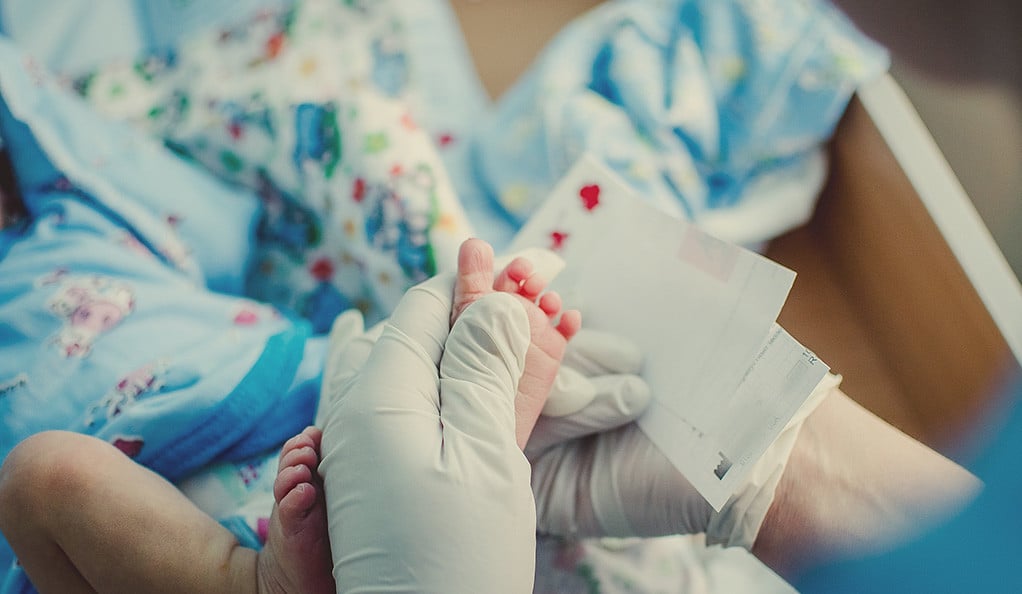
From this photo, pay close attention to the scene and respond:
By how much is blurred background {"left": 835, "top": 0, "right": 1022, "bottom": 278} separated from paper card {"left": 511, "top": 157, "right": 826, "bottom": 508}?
26 cm

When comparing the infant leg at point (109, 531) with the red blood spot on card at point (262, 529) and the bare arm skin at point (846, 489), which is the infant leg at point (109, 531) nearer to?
the red blood spot on card at point (262, 529)

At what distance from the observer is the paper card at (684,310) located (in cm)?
53

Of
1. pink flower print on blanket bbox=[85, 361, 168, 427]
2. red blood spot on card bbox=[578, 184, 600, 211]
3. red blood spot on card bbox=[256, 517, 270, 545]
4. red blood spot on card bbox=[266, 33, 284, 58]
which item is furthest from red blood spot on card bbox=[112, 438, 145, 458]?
red blood spot on card bbox=[266, 33, 284, 58]

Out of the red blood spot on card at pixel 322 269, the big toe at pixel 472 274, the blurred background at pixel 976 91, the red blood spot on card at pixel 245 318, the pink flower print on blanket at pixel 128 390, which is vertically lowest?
the pink flower print on blanket at pixel 128 390

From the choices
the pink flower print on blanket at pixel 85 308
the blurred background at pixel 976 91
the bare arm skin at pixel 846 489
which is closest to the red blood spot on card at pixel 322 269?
the pink flower print on blanket at pixel 85 308

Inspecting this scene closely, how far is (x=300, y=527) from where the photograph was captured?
0.51 meters

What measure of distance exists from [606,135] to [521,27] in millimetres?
523

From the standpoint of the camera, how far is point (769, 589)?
0.65 metres

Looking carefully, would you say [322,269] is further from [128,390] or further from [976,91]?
[976,91]

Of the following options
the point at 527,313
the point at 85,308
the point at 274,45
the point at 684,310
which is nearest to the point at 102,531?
the point at 85,308

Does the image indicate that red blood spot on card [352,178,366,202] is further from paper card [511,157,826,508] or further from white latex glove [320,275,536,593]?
white latex glove [320,275,536,593]

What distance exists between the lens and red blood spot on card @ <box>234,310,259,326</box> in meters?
0.81

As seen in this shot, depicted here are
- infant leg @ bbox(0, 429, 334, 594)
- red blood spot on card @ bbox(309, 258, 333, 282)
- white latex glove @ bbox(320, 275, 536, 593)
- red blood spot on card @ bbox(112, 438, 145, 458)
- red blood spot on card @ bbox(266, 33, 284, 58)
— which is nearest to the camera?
white latex glove @ bbox(320, 275, 536, 593)

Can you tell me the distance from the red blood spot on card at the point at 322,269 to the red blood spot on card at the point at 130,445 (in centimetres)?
33
